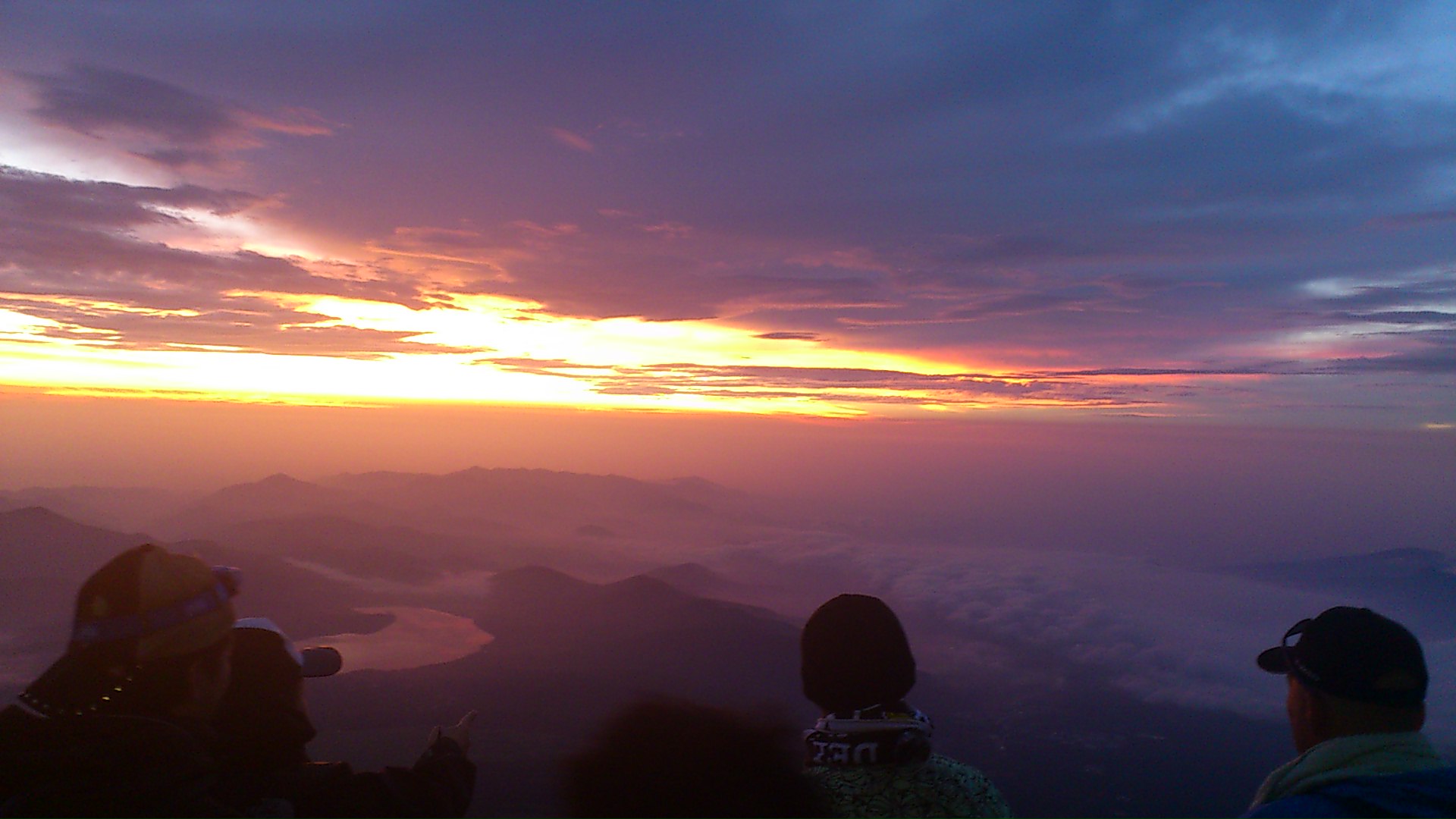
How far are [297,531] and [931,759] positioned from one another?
225613 mm

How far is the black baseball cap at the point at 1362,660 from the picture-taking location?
2.78 m

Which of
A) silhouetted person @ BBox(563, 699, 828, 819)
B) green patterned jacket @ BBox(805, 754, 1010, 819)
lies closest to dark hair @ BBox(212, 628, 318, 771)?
silhouetted person @ BBox(563, 699, 828, 819)

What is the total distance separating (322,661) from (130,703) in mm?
934

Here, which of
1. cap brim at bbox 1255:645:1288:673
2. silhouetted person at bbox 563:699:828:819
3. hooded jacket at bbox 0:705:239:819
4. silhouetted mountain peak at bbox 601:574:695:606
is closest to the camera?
silhouetted person at bbox 563:699:828:819

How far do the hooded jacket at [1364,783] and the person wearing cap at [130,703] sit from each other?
326 cm

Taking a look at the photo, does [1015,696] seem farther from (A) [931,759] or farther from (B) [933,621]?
(A) [931,759]

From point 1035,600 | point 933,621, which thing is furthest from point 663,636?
point 1035,600

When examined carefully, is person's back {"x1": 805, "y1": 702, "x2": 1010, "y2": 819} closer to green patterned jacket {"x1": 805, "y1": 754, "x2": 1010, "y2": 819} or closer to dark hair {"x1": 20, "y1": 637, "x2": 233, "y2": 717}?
green patterned jacket {"x1": 805, "y1": 754, "x2": 1010, "y2": 819}

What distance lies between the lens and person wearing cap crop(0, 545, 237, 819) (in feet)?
6.50

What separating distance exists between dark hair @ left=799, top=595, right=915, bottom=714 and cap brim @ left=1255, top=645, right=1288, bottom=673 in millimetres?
1807

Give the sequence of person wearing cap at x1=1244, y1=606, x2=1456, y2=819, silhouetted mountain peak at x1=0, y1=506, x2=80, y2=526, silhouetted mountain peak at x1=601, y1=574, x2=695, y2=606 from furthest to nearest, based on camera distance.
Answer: silhouetted mountain peak at x1=0, y1=506, x2=80, y2=526 → silhouetted mountain peak at x1=601, y1=574, x2=695, y2=606 → person wearing cap at x1=1244, y1=606, x2=1456, y2=819

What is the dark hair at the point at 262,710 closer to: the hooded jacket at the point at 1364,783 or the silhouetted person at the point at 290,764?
the silhouetted person at the point at 290,764

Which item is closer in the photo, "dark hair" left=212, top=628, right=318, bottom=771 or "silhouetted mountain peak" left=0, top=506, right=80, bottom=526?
"dark hair" left=212, top=628, right=318, bottom=771

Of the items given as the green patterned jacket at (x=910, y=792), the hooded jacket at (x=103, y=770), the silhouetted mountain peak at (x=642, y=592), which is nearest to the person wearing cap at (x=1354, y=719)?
the green patterned jacket at (x=910, y=792)
